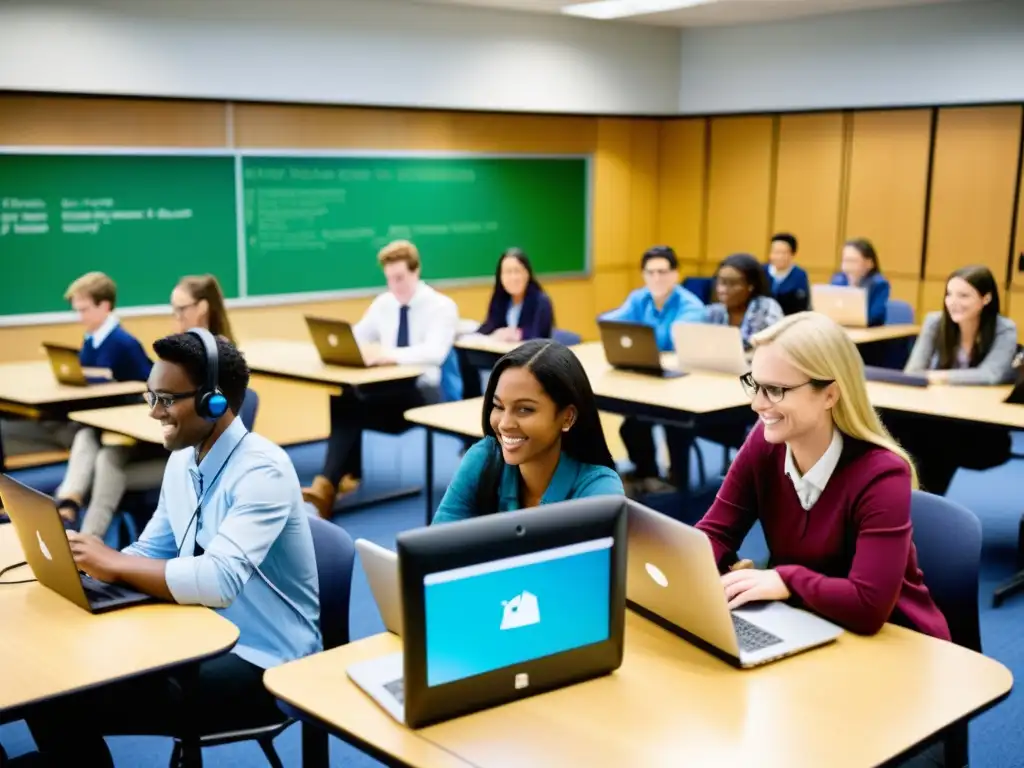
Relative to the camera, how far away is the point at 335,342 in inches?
208

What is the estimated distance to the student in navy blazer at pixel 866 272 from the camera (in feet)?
23.1

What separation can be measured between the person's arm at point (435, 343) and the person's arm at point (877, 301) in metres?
2.77

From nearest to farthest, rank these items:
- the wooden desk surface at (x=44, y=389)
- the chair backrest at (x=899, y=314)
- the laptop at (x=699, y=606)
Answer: the laptop at (x=699, y=606)
the wooden desk surface at (x=44, y=389)
the chair backrest at (x=899, y=314)

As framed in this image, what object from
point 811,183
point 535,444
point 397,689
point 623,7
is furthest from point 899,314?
point 397,689

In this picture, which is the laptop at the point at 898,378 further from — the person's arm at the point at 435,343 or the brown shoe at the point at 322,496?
the brown shoe at the point at 322,496

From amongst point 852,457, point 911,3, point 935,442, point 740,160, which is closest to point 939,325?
point 935,442

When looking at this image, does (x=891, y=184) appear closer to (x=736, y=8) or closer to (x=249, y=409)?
(x=736, y=8)

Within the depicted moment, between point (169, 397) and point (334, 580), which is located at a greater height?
point (169, 397)

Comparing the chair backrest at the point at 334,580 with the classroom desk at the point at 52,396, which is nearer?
the chair backrest at the point at 334,580

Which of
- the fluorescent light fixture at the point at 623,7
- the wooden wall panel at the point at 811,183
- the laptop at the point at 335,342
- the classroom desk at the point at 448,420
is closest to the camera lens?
the classroom desk at the point at 448,420

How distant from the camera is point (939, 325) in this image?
492 centimetres

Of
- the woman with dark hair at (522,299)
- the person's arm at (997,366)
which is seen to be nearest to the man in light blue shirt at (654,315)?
the woman with dark hair at (522,299)

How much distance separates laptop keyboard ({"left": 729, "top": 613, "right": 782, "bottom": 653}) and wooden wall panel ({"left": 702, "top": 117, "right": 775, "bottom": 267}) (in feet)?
22.4

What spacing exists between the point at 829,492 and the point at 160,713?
1.41 meters
